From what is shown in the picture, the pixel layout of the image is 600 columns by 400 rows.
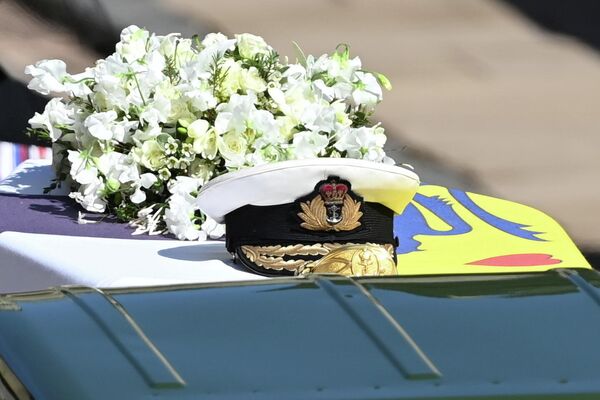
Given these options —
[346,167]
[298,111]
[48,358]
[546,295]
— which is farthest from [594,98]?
[48,358]

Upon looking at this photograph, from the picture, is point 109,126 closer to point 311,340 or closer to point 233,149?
point 233,149

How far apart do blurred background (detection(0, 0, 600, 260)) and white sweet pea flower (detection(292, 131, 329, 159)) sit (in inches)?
67.8

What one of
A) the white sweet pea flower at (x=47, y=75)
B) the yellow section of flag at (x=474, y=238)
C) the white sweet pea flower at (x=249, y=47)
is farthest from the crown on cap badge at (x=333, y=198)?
the white sweet pea flower at (x=47, y=75)

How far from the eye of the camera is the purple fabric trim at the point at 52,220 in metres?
2.53

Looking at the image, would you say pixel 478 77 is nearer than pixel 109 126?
No

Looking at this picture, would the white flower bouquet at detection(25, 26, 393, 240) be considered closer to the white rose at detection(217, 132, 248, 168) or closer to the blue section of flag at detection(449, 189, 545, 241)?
the white rose at detection(217, 132, 248, 168)

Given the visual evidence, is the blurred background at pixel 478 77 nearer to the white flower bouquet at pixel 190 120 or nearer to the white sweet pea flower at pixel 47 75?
the white sweet pea flower at pixel 47 75

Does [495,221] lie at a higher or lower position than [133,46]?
lower

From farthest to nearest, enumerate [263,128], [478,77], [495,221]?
1. [478,77]
2. [495,221]
3. [263,128]

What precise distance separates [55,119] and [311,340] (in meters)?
1.82

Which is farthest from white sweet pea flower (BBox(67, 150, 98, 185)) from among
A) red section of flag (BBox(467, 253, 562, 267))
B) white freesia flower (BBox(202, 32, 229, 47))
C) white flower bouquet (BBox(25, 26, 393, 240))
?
red section of flag (BBox(467, 253, 562, 267))

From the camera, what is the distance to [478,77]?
4324 mm

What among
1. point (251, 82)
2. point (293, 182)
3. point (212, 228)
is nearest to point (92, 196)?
point (212, 228)

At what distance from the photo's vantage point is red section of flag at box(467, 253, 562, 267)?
8.00 ft
